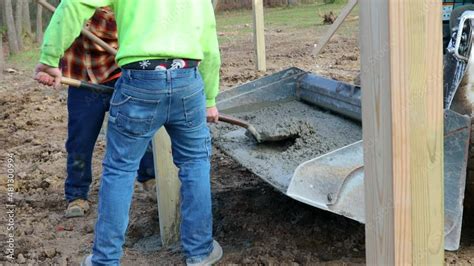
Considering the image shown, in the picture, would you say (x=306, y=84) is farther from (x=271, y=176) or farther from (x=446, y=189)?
(x=446, y=189)

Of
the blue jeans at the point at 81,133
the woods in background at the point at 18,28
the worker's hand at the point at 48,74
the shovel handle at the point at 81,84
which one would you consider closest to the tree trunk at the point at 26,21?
the woods in background at the point at 18,28

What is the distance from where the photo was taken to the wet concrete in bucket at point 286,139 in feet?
11.1

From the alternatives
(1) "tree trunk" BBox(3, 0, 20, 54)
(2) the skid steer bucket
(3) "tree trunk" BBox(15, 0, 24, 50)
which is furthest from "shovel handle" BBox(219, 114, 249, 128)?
(3) "tree trunk" BBox(15, 0, 24, 50)

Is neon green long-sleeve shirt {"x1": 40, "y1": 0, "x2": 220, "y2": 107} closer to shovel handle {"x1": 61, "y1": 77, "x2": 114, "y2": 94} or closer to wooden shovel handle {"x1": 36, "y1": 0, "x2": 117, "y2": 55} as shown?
shovel handle {"x1": 61, "y1": 77, "x2": 114, "y2": 94}

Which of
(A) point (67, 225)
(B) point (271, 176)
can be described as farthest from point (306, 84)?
(A) point (67, 225)

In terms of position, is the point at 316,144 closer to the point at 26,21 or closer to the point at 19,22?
the point at 19,22

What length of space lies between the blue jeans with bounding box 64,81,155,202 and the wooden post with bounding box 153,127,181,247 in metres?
0.73

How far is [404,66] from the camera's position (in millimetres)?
1455

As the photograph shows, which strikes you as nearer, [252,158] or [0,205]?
[252,158]

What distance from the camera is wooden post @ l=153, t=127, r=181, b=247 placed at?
3217 mm

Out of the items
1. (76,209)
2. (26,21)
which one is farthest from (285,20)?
(76,209)

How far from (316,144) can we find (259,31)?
4566mm

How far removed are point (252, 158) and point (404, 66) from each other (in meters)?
2.12

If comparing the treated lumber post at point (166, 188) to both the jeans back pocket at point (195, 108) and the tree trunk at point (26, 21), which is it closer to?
the jeans back pocket at point (195, 108)
